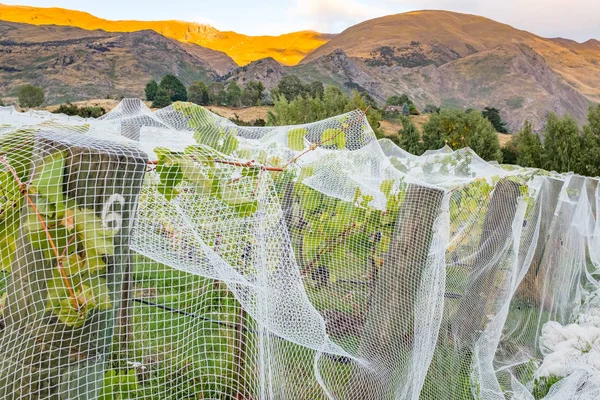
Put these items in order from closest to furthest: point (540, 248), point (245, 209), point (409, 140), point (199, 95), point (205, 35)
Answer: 1. point (245, 209)
2. point (540, 248)
3. point (409, 140)
4. point (199, 95)
5. point (205, 35)

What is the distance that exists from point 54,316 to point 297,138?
2944mm

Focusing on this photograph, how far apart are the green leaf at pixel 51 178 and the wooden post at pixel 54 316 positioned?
0.02m

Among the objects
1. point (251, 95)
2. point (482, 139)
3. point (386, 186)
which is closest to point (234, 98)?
point (251, 95)

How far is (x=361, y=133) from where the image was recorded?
14.3 ft

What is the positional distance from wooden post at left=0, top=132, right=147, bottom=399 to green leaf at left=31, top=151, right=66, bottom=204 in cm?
2

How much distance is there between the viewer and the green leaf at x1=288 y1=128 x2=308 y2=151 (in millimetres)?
4070

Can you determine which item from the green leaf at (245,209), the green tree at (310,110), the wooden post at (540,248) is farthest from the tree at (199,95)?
the green leaf at (245,209)

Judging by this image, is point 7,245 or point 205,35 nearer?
point 7,245

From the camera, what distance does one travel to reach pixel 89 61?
115m

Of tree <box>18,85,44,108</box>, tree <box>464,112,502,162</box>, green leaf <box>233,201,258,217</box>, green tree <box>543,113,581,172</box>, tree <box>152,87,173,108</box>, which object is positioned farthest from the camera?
tree <box>18,85,44,108</box>

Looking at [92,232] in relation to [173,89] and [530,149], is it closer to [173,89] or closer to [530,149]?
[530,149]

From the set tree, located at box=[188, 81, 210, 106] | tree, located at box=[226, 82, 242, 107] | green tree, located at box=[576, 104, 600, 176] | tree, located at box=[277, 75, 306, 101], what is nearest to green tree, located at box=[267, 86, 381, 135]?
green tree, located at box=[576, 104, 600, 176]

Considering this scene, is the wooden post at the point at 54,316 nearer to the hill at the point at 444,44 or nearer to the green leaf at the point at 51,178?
the green leaf at the point at 51,178

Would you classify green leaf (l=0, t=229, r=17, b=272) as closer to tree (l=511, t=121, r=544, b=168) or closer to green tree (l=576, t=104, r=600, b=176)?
green tree (l=576, t=104, r=600, b=176)
